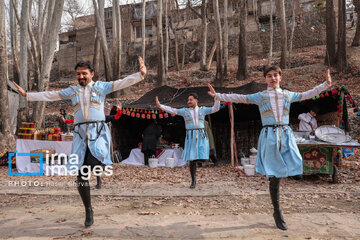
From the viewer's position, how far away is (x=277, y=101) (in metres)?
3.59

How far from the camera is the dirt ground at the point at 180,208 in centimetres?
326

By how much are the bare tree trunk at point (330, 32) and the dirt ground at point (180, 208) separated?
12.1m

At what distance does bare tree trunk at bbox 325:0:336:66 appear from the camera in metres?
16.5

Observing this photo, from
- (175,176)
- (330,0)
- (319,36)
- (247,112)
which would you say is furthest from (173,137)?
(319,36)

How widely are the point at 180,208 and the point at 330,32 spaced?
16372 millimetres

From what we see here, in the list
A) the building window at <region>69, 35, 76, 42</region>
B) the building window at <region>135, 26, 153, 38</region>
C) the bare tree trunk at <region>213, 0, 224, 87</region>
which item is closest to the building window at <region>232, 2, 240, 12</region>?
the building window at <region>135, 26, 153, 38</region>

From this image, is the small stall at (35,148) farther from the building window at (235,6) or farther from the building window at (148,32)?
the building window at (148,32)

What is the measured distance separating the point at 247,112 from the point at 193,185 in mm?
5058

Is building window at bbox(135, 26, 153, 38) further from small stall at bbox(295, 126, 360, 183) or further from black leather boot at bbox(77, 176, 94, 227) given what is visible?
black leather boot at bbox(77, 176, 94, 227)

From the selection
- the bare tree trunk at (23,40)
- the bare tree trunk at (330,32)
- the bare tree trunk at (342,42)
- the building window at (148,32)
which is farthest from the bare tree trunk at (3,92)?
the building window at (148,32)

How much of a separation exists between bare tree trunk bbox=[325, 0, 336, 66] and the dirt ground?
39.5ft

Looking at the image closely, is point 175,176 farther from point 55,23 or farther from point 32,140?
point 55,23

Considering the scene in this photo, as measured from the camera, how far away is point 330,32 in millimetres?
16750

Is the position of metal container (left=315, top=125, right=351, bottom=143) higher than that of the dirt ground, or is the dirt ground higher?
metal container (left=315, top=125, right=351, bottom=143)
